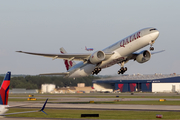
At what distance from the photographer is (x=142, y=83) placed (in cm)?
14150

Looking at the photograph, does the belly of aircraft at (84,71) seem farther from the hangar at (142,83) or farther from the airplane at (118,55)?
the hangar at (142,83)

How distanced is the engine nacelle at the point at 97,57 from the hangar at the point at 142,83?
7833 centimetres

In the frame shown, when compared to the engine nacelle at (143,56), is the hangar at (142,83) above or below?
below

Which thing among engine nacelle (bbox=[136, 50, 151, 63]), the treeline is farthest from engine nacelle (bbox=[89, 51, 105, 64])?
the treeline

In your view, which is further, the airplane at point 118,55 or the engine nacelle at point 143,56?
the engine nacelle at point 143,56

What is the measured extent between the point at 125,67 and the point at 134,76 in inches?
3801

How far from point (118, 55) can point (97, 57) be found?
3.68 metres

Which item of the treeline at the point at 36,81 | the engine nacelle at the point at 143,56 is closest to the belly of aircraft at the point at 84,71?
the engine nacelle at the point at 143,56

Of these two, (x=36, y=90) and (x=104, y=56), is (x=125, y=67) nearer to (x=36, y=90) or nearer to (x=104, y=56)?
(x=104, y=56)

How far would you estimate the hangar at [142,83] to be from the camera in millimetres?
136375

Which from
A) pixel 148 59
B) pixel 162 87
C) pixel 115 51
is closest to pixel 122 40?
pixel 115 51

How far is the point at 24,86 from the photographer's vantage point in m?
112

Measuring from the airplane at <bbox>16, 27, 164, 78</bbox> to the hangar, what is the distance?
2807 inches

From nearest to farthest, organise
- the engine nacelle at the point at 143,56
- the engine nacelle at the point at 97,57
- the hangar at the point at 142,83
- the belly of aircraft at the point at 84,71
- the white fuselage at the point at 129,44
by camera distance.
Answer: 1. the white fuselage at the point at 129,44
2. the engine nacelle at the point at 97,57
3. the engine nacelle at the point at 143,56
4. the belly of aircraft at the point at 84,71
5. the hangar at the point at 142,83
